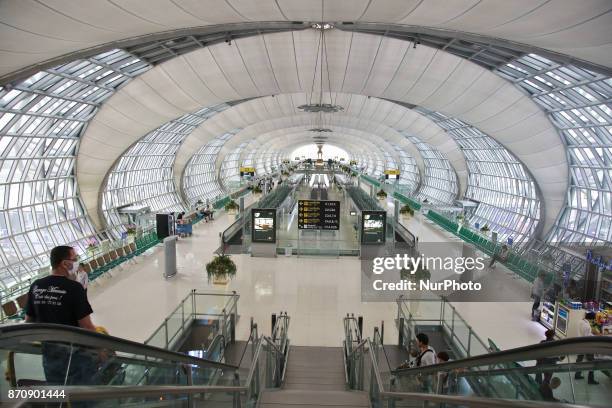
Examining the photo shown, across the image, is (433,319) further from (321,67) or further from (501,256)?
(321,67)

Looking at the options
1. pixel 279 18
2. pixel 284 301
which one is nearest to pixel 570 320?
pixel 284 301

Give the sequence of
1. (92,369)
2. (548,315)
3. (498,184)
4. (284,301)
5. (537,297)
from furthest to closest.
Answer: (498,184)
(284,301)
(537,297)
(548,315)
(92,369)

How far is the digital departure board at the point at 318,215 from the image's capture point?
762 inches

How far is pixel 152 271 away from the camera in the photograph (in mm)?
16094

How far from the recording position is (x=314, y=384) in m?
8.62

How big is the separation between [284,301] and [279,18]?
1164cm

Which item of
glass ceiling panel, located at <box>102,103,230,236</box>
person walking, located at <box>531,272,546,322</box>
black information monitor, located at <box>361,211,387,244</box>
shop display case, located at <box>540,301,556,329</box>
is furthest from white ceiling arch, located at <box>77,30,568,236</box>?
shop display case, located at <box>540,301,556,329</box>

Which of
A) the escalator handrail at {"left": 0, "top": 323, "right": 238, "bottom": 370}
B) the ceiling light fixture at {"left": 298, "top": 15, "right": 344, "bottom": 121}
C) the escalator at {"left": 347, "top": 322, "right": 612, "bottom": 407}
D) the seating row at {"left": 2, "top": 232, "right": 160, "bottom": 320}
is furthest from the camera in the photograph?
the ceiling light fixture at {"left": 298, "top": 15, "right": 344, "bottom": 121}

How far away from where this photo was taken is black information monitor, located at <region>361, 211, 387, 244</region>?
61.9 ft

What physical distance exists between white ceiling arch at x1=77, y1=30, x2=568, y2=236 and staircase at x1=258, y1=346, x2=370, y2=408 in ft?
68.6

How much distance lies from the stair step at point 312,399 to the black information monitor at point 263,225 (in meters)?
12.3

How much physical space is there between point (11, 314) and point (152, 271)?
5846 millimetres

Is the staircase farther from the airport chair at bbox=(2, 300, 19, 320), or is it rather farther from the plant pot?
the airport chair at bbox=(2, 300, 19, 320)

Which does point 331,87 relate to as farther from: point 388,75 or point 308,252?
point 308,252
